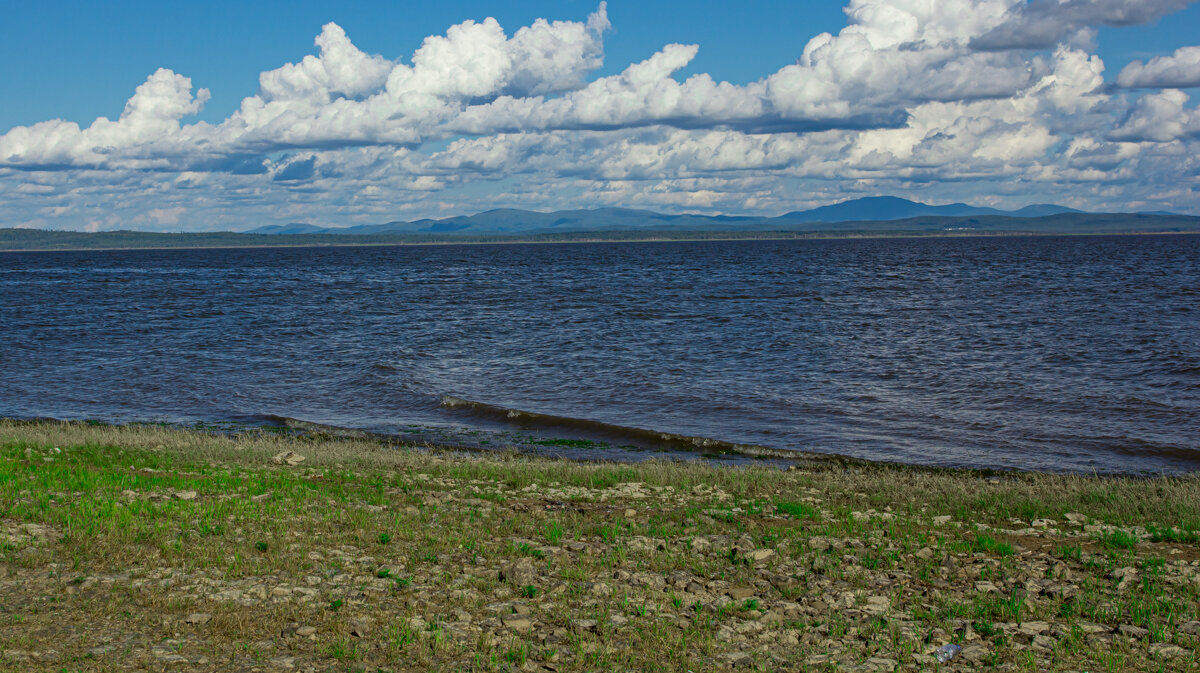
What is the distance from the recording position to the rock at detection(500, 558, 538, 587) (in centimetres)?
1022

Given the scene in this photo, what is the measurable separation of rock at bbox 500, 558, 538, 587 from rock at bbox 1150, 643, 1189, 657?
6.31 meters

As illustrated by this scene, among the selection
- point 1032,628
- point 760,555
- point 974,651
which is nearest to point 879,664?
point 974,651

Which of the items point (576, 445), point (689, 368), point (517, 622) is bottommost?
point (576, 445)

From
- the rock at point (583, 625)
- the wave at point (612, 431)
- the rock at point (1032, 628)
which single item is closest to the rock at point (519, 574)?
the rock at point (583, 625)

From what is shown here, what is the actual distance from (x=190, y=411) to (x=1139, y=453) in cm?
2726

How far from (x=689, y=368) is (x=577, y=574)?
82.1 feet

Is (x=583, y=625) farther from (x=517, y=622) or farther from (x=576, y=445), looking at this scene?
(x=576, y=445)

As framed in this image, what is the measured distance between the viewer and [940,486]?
16.8 m

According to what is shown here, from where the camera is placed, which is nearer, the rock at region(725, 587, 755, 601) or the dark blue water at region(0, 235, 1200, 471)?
the rock at region(725, 587, 755, 601)

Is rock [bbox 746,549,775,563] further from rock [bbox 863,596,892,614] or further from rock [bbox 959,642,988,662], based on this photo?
rock [bbox 959,642,988,662]

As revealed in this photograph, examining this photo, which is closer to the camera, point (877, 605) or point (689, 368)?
point (877, 605)

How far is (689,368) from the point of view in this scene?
35156 millimetres

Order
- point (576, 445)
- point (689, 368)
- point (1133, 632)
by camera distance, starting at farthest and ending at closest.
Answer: point (689, 368), point (576, 445), point (1133, 632)

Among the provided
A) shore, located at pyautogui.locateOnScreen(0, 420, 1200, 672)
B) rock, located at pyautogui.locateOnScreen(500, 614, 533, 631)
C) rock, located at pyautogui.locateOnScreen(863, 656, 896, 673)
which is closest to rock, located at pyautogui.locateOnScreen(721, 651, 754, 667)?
shore, located at pyautogui.locateOnScreen(0, 420, 1200, 672)
